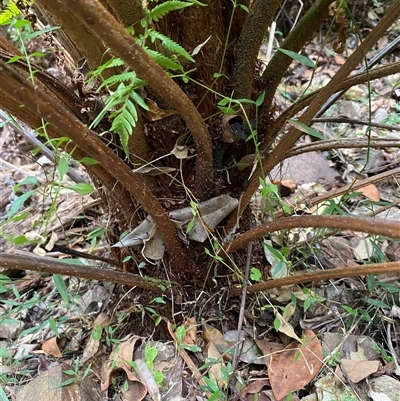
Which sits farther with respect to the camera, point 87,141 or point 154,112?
point 154,112

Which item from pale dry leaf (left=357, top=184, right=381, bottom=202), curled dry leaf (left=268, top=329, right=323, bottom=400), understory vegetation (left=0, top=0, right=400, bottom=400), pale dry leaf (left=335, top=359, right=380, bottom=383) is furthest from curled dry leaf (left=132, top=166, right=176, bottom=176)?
pale dry leaf (left=357, top=184, right=381, bottom=202)

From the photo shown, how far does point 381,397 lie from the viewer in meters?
0.85

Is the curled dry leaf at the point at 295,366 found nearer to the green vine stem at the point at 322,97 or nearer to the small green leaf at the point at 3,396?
the green vine stem at the point at 322,97

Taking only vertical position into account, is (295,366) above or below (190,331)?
below

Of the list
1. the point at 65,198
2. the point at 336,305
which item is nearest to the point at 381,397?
the point at 336,305

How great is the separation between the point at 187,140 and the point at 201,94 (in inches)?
3.7

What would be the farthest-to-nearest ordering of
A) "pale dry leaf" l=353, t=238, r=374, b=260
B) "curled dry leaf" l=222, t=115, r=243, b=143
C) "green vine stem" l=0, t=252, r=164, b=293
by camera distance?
1. "pale dry leaf" l=353, t=238, r=374, b=260
2. "curled dry leaf" l=222, t=115, r=243, b=143
3. "green vine stem" l=0, t=252, r=164, b=293

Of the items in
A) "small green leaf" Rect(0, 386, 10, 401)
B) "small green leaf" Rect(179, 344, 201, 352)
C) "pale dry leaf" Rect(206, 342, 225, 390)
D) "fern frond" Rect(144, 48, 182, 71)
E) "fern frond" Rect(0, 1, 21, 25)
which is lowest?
"pale dry leaf" Rect(206, 342, 225, 390)

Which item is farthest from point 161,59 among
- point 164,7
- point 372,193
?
point 372,193

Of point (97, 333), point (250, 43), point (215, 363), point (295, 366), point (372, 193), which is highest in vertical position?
point (250, 43)

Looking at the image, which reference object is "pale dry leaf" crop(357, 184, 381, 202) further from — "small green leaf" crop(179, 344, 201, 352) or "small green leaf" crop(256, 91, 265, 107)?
"small green leaf" crop(179, 344, 201, 352)

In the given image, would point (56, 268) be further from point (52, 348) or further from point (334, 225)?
point (334, 225)

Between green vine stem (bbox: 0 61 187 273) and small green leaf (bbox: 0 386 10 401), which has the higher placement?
green vine stem (bbox: 0 61 187 273)

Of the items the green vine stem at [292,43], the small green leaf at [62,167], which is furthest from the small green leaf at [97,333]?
the green vine stem at [292,43]
